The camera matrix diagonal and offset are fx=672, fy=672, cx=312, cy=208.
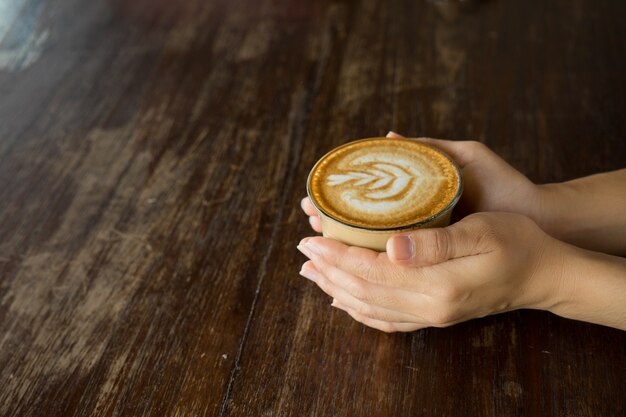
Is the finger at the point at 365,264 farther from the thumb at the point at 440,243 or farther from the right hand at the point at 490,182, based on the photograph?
the right hand at the point at 490,182

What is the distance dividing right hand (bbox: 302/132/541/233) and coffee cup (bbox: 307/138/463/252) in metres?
0.08

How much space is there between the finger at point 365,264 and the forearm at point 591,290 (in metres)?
0.23

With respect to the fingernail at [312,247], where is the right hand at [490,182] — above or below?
below

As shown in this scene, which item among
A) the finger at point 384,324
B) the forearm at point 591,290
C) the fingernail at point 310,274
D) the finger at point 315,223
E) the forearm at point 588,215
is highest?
the fingernail at point 310,274

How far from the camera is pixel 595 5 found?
196 cm

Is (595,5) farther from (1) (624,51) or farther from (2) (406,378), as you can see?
(2) (406,378)

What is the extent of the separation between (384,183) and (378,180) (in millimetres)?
13

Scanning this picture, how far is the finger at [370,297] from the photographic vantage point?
981 millimetres

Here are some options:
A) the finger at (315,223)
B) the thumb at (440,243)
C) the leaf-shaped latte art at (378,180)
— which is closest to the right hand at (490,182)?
the finger at (315,223)

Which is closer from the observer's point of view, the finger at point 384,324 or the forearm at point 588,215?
the finger at point 384,324

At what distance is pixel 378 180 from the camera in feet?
3.47

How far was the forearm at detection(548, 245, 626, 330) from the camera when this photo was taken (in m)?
1.01

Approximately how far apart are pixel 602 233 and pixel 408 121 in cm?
52

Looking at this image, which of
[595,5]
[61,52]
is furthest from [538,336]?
[61,52]
